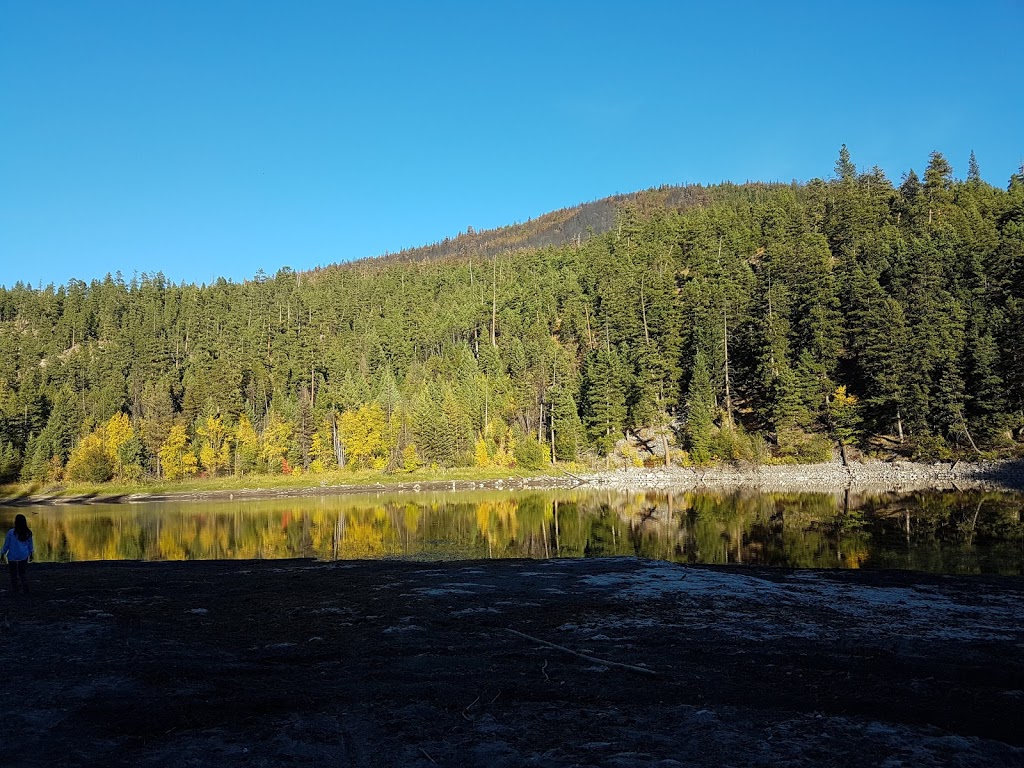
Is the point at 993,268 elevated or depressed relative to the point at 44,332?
depressed

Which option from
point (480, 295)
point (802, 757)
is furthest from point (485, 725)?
point (480, 295)

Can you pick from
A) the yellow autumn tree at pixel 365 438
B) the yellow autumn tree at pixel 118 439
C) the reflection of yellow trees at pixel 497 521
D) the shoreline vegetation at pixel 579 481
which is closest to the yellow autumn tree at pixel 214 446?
the shoreline vegetation at pixel 579 481

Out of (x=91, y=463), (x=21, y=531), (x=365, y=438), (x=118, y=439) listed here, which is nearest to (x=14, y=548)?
(x=21, y=531)

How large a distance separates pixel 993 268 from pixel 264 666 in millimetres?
90492

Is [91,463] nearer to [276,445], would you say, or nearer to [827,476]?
[276,445]

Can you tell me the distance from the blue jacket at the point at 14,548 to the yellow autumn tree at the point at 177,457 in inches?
3329

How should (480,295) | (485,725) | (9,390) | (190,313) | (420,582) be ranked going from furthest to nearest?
(190,313)
(480,295)
(9,390)
(420,582)
(485,725)

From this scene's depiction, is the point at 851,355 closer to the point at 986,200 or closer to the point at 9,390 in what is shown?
the point at 986,200

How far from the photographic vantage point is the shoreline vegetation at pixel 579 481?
59281 millimetres

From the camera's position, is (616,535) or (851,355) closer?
(616,535)

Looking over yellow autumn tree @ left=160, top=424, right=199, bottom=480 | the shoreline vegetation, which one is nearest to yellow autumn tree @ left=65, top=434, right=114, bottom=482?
the shoreline vegetation

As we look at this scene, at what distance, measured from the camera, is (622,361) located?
3642 inches

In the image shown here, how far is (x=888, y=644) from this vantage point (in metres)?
11.1

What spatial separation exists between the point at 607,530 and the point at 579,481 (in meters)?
42.0
